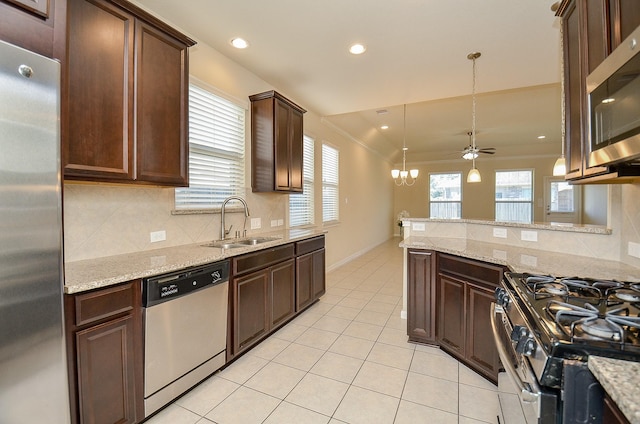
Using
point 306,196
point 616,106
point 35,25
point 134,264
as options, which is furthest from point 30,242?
point 306,196

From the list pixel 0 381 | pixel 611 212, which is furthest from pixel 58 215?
pixel 611 212

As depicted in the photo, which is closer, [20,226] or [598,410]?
[598,410]

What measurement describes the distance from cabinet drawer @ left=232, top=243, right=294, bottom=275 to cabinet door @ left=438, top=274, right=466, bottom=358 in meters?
1.46

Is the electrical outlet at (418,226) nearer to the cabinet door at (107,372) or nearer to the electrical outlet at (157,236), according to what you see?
the electrical outlet at (157,236)

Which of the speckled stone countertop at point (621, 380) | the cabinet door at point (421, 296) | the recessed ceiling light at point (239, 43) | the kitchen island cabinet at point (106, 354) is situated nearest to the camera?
the speckled stone countertop at point (621, 380)

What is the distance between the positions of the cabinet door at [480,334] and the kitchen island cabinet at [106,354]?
2211mm

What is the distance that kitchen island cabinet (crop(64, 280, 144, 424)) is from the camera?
1.36m

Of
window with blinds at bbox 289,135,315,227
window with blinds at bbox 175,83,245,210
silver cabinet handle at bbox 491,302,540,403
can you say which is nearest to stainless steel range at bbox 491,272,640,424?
silver cabinet handle at bbox 491,302,540,403

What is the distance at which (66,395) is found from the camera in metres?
1.28

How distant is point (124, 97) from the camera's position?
1822 mm

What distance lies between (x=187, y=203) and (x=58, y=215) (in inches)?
55.4

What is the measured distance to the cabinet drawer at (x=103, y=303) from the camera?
4.49 feet

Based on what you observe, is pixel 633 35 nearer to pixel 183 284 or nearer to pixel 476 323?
pixel 476 323

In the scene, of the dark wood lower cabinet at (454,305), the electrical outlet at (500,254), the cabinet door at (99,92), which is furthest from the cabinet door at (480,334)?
the cabinet door at (99,92)
